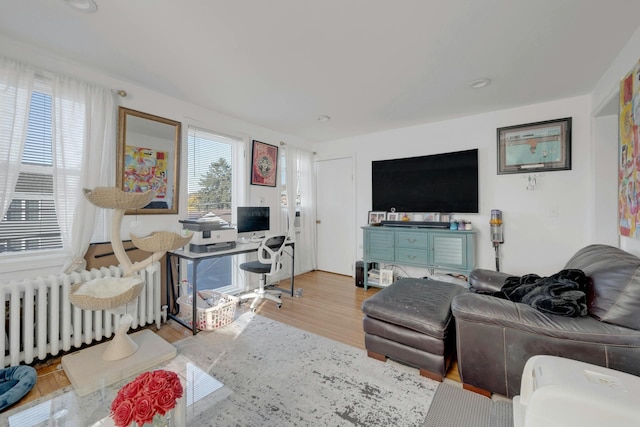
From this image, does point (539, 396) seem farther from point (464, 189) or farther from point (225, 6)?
point (464, 189)

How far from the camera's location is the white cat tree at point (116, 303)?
1.72 meters

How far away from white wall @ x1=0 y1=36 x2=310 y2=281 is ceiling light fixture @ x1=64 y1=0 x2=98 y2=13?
2.75 ft

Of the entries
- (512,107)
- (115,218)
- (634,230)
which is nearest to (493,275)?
(634,230)

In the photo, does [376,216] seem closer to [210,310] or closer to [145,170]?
[210,310]

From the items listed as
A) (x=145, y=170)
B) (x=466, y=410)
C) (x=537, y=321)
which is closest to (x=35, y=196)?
(x=145, y=170)

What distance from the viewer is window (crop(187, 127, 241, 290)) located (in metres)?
3.10

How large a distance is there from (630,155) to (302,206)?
145 inches

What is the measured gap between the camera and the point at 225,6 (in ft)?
5.09

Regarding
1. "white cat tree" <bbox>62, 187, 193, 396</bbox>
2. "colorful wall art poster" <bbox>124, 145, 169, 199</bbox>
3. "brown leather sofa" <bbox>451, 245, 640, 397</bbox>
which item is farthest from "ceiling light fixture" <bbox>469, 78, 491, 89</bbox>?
"colorful wall art poster" <bbox>124, 145, 169, 199</bbox>

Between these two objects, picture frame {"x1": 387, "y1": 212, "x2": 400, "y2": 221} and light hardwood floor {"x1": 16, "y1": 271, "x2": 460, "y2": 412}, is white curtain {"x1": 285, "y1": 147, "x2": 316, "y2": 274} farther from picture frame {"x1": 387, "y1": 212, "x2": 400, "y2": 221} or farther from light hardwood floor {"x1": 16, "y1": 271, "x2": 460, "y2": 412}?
picture frame {"x1": 387, "y1": 212, "x2": 400, "y2": 221}

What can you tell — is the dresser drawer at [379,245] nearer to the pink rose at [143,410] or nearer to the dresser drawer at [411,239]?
the dresser drawer at [411,239]

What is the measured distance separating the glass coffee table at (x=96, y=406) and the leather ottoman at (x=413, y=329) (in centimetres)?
109

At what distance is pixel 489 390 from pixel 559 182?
2.53 metres

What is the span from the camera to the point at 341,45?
191 centimetres
